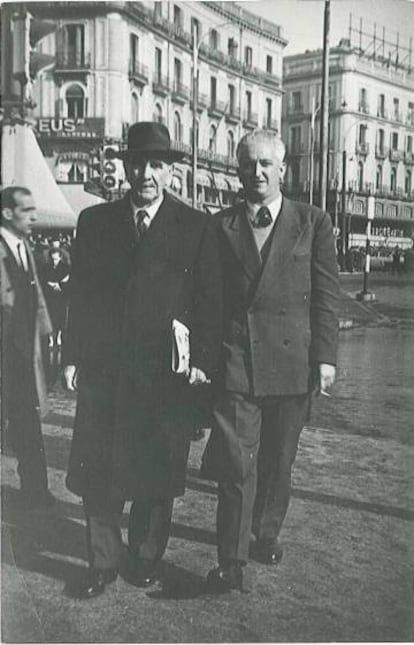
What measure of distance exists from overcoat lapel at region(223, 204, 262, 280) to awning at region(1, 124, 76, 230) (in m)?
0.60

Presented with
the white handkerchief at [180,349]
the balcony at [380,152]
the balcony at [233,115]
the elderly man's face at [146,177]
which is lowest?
the white handkerchief at [180,349]

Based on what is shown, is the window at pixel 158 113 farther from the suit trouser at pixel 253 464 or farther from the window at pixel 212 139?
the suit trouser at pixel 253 464

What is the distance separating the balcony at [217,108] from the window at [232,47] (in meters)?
0.20

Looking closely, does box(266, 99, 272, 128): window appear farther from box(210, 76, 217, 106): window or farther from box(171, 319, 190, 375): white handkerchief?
box(171, 319, 190, 375): white handkerchief

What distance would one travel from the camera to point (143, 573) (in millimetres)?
3080

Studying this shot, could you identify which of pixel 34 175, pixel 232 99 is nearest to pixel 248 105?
pixel 232 99

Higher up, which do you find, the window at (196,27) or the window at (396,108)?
the window at (196,27)

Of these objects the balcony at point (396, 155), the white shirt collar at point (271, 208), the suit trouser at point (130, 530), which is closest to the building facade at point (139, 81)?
the white shirt collar at point (271, 208)

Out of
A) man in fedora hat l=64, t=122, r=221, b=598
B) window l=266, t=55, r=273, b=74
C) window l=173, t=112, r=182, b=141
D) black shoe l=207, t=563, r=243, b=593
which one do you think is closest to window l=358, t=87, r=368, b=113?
window l=266, t=55, r=273, b=74

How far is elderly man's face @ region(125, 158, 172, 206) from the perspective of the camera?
9.87ft

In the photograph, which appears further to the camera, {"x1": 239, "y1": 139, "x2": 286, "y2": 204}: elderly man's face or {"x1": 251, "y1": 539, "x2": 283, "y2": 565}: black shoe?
{"x1": 251, "y1": 539, "x2": 283, "y2": 565}: black shoe

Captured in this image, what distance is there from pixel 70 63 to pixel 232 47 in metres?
A: 0.69

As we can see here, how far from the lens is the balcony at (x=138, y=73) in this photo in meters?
3.25

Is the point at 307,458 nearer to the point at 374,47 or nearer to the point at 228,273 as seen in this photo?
the point at 228,273
